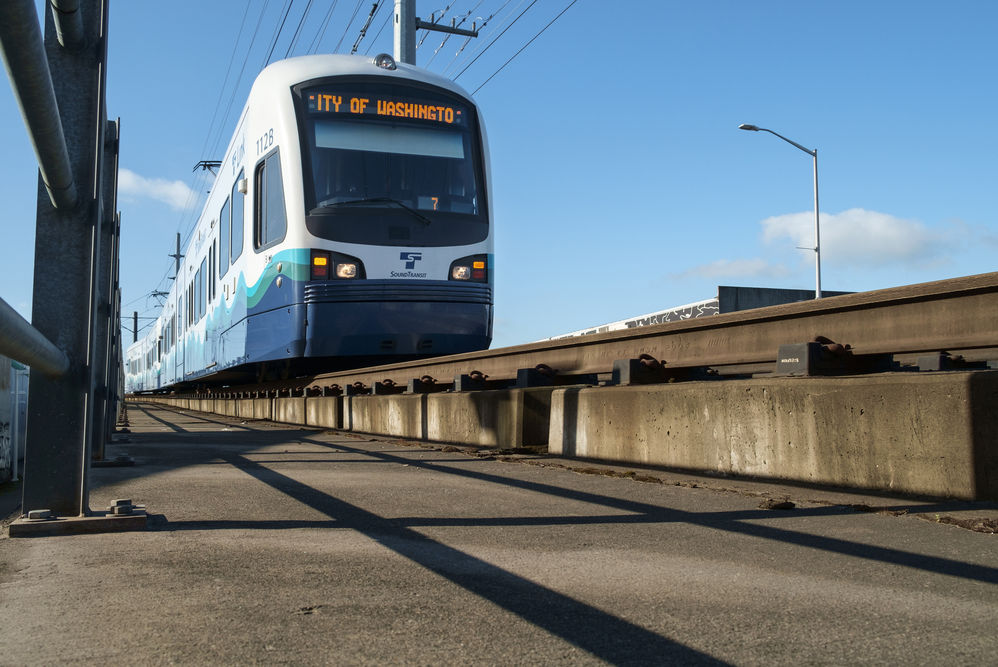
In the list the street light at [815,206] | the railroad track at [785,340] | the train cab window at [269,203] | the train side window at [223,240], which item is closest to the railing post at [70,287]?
the railroad track at [785,340]

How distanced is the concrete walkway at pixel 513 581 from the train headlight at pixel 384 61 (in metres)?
7.83

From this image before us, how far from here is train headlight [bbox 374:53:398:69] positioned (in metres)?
11.3

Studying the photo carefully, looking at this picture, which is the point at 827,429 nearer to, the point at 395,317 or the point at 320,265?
the point at 395,317

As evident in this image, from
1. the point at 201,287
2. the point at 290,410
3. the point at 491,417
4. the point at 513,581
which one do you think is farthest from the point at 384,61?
the point at 513,581

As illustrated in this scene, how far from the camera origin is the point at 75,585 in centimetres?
255

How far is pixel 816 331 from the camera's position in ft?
17.0

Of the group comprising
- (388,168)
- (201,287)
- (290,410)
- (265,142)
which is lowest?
(290,410)

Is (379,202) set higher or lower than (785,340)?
higher

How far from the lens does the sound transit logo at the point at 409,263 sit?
418 inches

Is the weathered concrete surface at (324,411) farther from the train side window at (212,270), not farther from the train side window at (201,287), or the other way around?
the train side window at (201,287)

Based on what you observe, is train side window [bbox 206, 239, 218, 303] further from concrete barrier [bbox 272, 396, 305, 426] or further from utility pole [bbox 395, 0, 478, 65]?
utility pole [bbox 395, 0, 478, 65]

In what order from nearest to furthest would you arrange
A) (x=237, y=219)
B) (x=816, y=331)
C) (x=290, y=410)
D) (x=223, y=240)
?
(x=816, y=331) < (x=237, y=219) < (x=223, y=240) < (x=290, y=410)

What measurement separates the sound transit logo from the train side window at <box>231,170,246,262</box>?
279cm

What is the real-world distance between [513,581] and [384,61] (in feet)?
32.1
